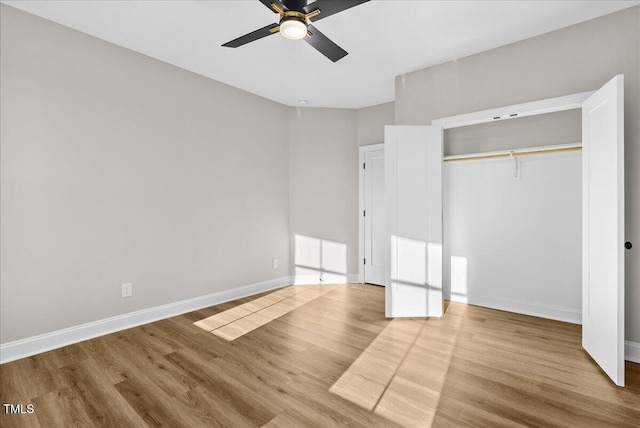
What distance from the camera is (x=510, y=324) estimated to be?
3.17 meters

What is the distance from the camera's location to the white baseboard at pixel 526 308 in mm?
3183

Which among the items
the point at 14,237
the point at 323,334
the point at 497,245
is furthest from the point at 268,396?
the point at 497,245

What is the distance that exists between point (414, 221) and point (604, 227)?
60.2 inches

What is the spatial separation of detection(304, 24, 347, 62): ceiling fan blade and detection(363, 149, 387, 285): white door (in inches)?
100

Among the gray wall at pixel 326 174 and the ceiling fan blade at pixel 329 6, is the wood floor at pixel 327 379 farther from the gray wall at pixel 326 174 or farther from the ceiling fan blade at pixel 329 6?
the ceiling fan blade at pixel 329 6

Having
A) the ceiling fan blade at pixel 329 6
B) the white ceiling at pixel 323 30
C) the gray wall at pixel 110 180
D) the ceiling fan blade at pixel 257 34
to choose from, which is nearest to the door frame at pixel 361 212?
the white ceiling at pixel 323 30

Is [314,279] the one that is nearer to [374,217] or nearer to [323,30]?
[374,217]

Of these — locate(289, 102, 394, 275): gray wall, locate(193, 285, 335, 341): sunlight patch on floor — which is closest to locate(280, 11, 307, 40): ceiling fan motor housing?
locate(193, 285, 335, 341): sunlight patch on floor

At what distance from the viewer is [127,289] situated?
3.16 m

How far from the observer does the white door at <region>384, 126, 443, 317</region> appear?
336 centimetres

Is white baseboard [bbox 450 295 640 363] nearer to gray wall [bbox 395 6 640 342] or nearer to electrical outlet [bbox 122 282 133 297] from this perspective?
gray wall [bbox 395 6 640 342]

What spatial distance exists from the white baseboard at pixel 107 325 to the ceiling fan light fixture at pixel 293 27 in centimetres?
301

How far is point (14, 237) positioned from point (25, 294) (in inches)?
18.8

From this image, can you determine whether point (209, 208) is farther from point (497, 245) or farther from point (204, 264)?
point (497, 245)
